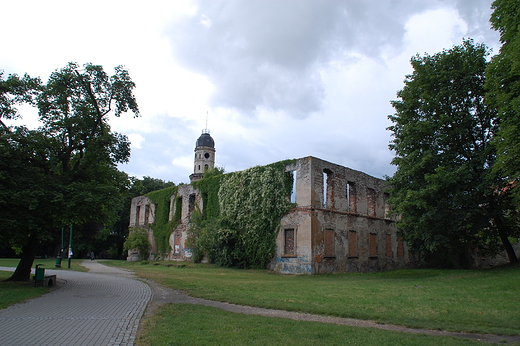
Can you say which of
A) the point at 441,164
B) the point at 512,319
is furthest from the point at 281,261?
the point at 512,319

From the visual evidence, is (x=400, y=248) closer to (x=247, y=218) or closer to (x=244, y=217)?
(x=247, y=218)

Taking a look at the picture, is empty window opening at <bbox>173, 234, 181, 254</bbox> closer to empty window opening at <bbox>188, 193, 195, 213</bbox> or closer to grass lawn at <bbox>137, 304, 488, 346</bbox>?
empty window opening at <bbox>188, 193, 195, 213</bbox>

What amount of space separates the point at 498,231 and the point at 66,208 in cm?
2096

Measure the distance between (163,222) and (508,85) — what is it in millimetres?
30902

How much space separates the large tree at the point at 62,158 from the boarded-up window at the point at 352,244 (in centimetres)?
1564

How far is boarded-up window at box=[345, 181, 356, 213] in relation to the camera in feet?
90.9

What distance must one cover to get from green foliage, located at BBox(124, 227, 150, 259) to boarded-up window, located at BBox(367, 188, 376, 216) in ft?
73.4

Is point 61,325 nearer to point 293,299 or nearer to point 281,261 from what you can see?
point 293,299

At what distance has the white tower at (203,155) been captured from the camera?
7723cm

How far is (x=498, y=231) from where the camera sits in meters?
20.9

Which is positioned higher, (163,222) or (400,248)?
(163,222)

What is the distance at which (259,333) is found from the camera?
7.09 m

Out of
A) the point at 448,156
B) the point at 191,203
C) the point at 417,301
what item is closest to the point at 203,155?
the point at 191,203

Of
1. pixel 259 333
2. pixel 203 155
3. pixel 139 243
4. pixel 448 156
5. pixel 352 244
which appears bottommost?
pixel 259 333
